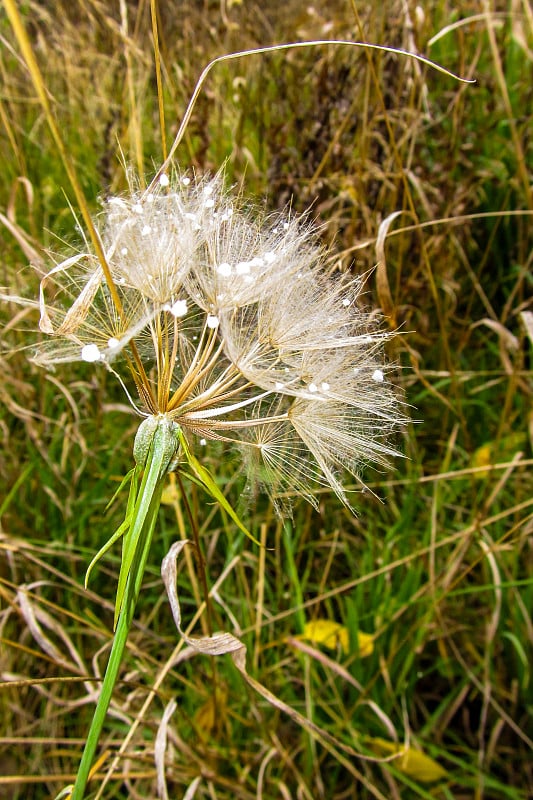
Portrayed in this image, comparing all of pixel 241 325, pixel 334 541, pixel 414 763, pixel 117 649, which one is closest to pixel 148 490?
pixel 117 649

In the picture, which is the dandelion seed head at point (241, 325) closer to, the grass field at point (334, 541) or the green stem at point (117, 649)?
the green stem at point (117, 649)

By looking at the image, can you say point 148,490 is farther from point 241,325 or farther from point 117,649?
point 241,325

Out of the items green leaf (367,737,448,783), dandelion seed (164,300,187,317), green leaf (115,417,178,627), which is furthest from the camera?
A: green leaf (367,737,448,783)

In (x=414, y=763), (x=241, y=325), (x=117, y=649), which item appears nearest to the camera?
(x=117, y=649)

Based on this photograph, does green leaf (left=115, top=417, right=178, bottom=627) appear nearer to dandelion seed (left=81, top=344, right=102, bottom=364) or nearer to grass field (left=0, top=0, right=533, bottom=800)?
dandelion seed (left=81, top=344, right=102, bottom=364)

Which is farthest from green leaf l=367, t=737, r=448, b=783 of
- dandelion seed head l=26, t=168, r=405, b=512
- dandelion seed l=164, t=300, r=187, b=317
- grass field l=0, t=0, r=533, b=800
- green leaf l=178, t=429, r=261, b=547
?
dandelion seed l=164, t=300, r=187, b=317

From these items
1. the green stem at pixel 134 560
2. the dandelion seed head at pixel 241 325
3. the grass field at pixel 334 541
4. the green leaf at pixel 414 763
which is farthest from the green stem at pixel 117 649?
the green leaf at pixel 414 763

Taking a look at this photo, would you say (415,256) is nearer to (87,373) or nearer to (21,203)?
(87,373)

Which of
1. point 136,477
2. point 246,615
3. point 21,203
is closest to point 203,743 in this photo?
point 246,615

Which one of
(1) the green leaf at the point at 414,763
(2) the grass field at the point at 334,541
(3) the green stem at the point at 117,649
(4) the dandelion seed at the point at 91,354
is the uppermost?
(4) the dandelion seed at the point at 91,354
